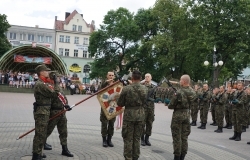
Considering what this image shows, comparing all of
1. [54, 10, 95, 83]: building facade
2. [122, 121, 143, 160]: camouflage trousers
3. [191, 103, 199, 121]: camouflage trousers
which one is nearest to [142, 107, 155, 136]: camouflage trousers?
[122, 121, 143, 160]: camouflage trousers

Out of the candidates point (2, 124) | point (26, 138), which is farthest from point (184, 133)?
point (2, 124)

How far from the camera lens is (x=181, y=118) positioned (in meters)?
7.30

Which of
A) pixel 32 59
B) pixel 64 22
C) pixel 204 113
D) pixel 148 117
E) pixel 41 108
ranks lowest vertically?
pixel 204 113

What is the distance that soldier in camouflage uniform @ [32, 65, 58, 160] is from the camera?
22.0 ft

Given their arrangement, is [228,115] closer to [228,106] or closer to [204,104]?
[228,106]

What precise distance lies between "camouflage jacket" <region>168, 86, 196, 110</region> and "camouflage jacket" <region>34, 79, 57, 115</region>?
272 cm

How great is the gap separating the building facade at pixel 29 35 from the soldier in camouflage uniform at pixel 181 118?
64.7 meters

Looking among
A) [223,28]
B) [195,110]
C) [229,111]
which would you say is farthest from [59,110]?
[223,28]

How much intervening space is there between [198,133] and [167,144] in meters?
3.28

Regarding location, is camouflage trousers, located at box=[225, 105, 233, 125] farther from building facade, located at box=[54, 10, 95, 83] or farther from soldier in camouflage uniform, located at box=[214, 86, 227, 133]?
building facade, located at box=[54, 10, 95, 83]

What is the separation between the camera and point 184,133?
736 cm

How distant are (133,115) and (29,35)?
67531 mm

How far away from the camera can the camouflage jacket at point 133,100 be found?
6691 millimetres

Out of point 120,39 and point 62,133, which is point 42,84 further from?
point 120,39
